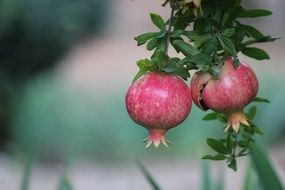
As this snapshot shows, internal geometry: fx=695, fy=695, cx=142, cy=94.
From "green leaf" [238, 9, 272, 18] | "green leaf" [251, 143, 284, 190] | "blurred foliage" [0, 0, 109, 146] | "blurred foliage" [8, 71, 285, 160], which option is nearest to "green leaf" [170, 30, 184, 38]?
"green leaf" [238, 9, 272, 18]

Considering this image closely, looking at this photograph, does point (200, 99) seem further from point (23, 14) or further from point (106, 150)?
point (23, 14)

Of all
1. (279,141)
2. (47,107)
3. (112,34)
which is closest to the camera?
(279,141)

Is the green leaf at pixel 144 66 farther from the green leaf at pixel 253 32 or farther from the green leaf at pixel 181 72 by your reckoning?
the green leaf at pixel 253 32

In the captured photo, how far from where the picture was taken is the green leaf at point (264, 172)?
3.73 feet

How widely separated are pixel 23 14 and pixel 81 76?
117 centimetres

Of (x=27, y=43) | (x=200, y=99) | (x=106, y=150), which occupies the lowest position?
(x=106, y=150)

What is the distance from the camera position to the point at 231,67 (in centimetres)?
65

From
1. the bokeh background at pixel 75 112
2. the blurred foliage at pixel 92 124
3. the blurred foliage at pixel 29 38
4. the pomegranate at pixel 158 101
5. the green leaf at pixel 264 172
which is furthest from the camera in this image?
the blurred foliage at pixel 29 38

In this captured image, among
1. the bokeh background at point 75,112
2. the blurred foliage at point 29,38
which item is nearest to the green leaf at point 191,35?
the bokeh background at point 75,112

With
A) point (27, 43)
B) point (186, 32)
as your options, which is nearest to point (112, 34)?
point (27, 43)

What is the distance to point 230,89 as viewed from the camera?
2.08 ft

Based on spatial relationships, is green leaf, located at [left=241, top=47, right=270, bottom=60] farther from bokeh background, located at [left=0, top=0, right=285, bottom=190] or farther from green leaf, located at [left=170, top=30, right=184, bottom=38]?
bokeh background, located at [left=0, top=0, right=285, bottom=190]

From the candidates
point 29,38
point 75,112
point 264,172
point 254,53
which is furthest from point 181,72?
point 29,38

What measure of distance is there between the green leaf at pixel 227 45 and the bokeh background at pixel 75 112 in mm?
3268
